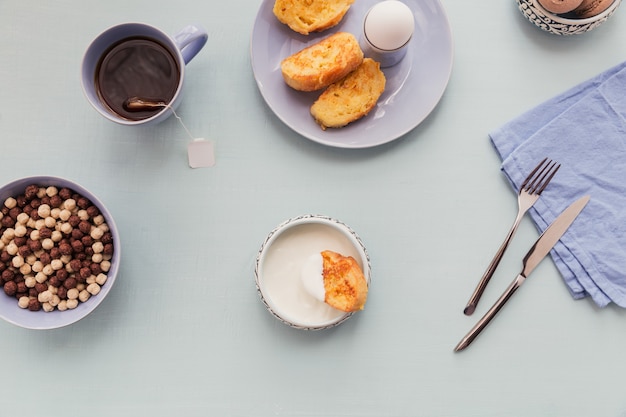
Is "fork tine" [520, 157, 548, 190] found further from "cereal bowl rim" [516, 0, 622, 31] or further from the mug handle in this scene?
the mug handle

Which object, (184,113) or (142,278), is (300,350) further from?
(184,113)

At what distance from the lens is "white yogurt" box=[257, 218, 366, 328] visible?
0.87m

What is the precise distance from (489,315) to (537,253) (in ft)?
0.41

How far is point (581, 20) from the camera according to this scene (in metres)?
0.90

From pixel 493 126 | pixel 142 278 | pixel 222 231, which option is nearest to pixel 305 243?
pixel 222 231

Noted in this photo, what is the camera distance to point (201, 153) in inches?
35.9

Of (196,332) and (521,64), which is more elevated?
(521,64)

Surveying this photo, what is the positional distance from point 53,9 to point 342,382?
2.44 ft

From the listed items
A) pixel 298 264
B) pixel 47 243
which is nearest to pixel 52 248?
pixel 47 243

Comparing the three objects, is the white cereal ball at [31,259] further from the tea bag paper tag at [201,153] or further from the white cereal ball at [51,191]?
the tea bag paper tag at [201,153]

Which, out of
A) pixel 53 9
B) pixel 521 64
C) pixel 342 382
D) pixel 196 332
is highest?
pixel 53 9

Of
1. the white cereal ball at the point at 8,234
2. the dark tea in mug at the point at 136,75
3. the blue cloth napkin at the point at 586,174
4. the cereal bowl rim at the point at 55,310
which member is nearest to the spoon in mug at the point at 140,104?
the dark tea in mug at the point at 136,75

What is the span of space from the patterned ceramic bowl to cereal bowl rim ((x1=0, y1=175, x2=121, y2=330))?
713mm

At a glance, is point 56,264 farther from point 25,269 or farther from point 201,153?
point 201,153
